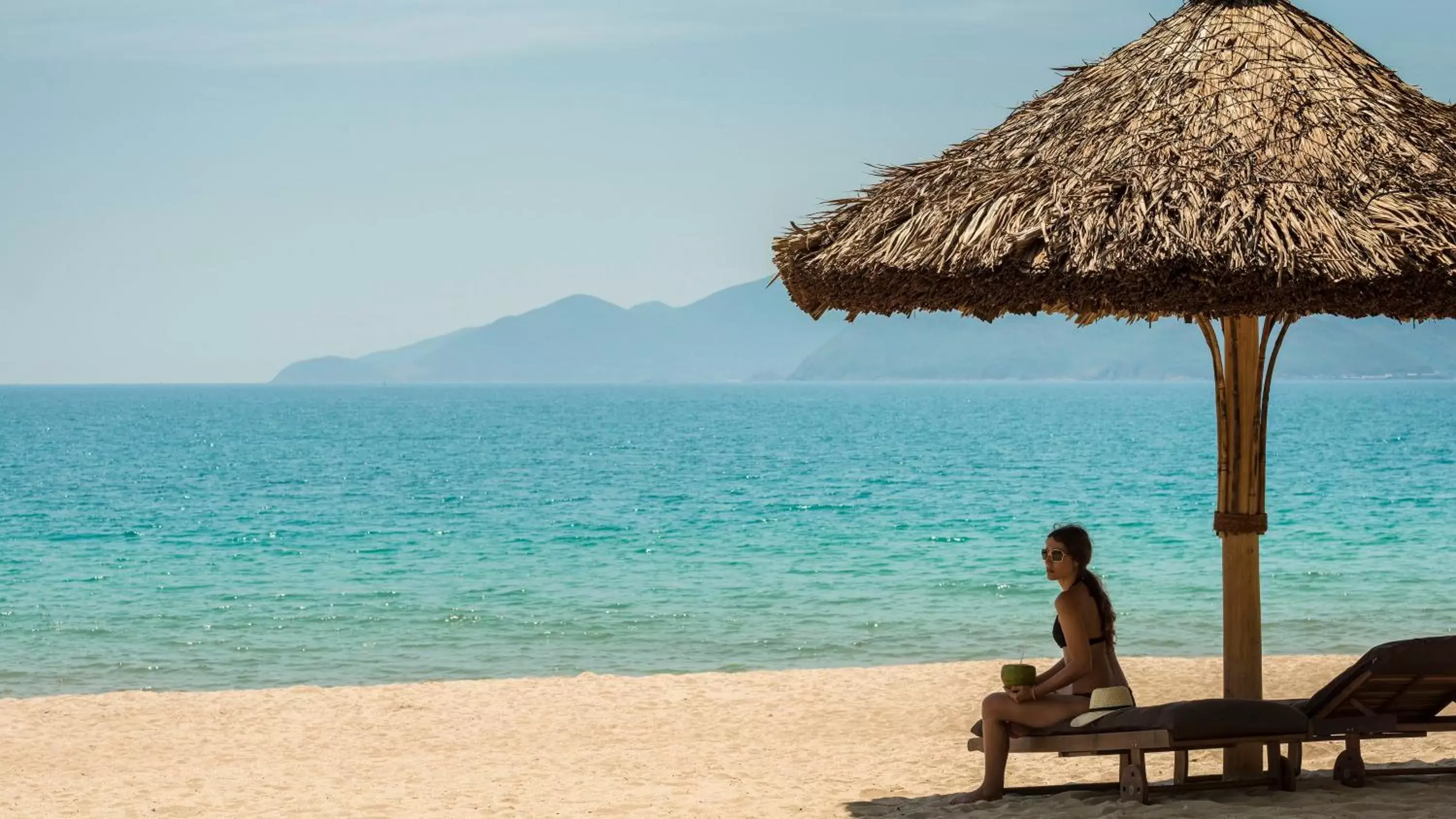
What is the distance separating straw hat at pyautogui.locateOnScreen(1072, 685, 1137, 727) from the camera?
5.59 m

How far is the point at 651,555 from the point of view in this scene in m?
23.1

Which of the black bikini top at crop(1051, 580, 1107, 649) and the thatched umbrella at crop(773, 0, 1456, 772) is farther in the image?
the black bikini top at crop(1051, 580, 1107, 649)

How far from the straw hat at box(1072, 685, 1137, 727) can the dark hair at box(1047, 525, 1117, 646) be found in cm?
17

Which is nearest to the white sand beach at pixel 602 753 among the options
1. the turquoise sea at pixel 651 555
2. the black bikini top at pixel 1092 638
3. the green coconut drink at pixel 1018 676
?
the green coconut drink at pixel 1018 676

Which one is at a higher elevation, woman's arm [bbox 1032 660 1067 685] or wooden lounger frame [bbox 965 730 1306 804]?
woman's arm [bbox 1032 660 1067 685]

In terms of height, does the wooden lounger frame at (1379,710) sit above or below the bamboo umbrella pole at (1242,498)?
below

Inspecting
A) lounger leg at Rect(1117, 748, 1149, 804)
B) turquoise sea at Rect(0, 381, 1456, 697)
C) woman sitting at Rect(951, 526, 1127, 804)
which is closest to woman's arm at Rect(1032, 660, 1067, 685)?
woman sitting at Rect(951, 526, 1127, 804)

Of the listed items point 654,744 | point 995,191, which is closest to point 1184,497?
point 654,744

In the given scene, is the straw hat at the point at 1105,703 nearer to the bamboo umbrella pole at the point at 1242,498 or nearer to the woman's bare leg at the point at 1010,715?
the woman's bare leg at the point at 1010,715

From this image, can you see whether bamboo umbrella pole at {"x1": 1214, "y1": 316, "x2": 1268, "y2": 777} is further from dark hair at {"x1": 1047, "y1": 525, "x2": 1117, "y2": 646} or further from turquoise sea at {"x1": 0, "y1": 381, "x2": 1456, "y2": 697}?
turquoise sea at {"x1": 0, "y1": 381, "x2": 1456, "y2": 697}

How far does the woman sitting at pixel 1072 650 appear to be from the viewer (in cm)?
565

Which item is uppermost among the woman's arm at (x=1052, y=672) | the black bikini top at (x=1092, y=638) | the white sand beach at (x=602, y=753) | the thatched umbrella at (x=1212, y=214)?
the thatched umbrella at (x=1212, y=214)

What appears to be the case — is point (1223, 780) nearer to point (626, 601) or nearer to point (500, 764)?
point (500, 764)

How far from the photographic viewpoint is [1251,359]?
605 cm
